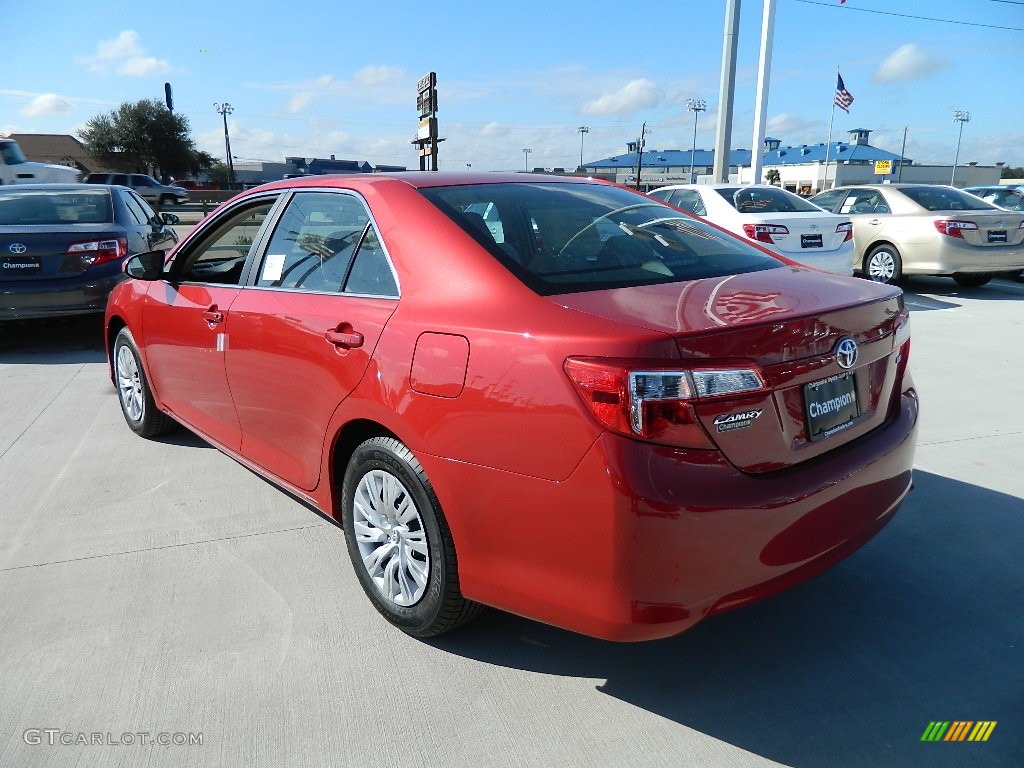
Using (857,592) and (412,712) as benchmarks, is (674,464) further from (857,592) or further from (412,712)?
(857,592)

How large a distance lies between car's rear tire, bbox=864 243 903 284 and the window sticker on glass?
31.5 ft

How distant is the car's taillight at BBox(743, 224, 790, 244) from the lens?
28.8 ft

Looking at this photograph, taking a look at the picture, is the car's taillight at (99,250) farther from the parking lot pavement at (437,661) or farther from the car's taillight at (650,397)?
the car's taillight at (650,397)

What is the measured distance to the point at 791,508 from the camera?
6.91ft

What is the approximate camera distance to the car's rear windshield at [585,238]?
2.48 metres

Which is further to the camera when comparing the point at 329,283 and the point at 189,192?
the point at 189,192

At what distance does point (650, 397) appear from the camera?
76.1 inches

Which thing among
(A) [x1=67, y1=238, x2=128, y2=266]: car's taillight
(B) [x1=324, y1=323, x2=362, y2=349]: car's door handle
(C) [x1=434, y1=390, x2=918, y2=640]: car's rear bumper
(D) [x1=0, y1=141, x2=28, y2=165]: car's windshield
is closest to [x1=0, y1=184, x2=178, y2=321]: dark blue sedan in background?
(A) [x1=67, y1=238, x2=128, y2=266]: car's taillight

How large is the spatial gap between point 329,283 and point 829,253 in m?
Result: 7.58

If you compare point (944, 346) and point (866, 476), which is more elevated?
point (866, 476)

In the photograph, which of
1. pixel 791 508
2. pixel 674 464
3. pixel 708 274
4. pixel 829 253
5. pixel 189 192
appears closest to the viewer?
pixel 674 464

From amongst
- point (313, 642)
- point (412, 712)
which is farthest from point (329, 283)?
point (412, 712)

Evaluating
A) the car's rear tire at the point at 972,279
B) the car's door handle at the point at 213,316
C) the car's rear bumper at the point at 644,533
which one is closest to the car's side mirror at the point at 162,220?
the car's door handle at the point at 213,316

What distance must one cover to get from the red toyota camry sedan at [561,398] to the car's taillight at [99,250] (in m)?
4.73
